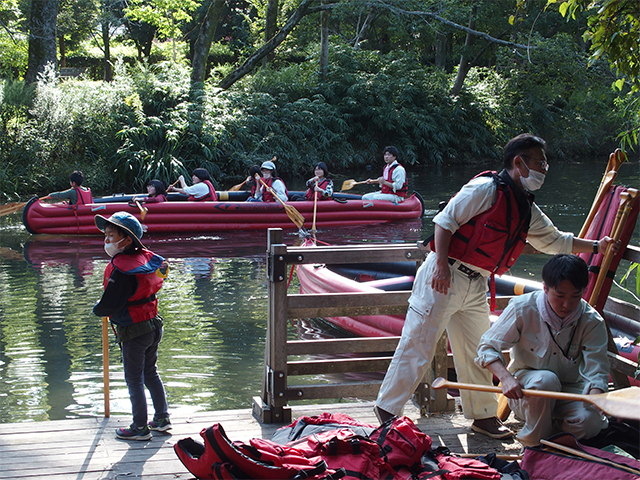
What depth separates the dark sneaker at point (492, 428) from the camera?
136 inches

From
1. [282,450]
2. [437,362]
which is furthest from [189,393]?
[282,450]

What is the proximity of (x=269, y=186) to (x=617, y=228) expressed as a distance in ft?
28.6

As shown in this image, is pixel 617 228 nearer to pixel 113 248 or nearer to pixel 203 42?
pixel 113 248

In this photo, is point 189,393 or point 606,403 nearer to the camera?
point 606,403

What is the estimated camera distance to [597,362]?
2.99 meters

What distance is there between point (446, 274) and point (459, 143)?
23315 millimetres

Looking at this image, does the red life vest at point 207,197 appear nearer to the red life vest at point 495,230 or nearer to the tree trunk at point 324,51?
the red life vest at point 495,230

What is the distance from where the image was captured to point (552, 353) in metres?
3.09

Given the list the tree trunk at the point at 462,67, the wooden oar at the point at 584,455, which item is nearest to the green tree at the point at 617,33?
the wooden oar at the point at 584,455

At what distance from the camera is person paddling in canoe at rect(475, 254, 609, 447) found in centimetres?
295

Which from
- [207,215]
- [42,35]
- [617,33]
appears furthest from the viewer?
[42,35]

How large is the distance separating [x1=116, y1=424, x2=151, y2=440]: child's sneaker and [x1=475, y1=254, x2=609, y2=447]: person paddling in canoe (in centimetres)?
172

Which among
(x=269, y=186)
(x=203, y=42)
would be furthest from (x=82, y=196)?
(x=203, y=42)

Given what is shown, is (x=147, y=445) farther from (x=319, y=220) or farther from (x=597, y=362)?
(x=319, y=220)
